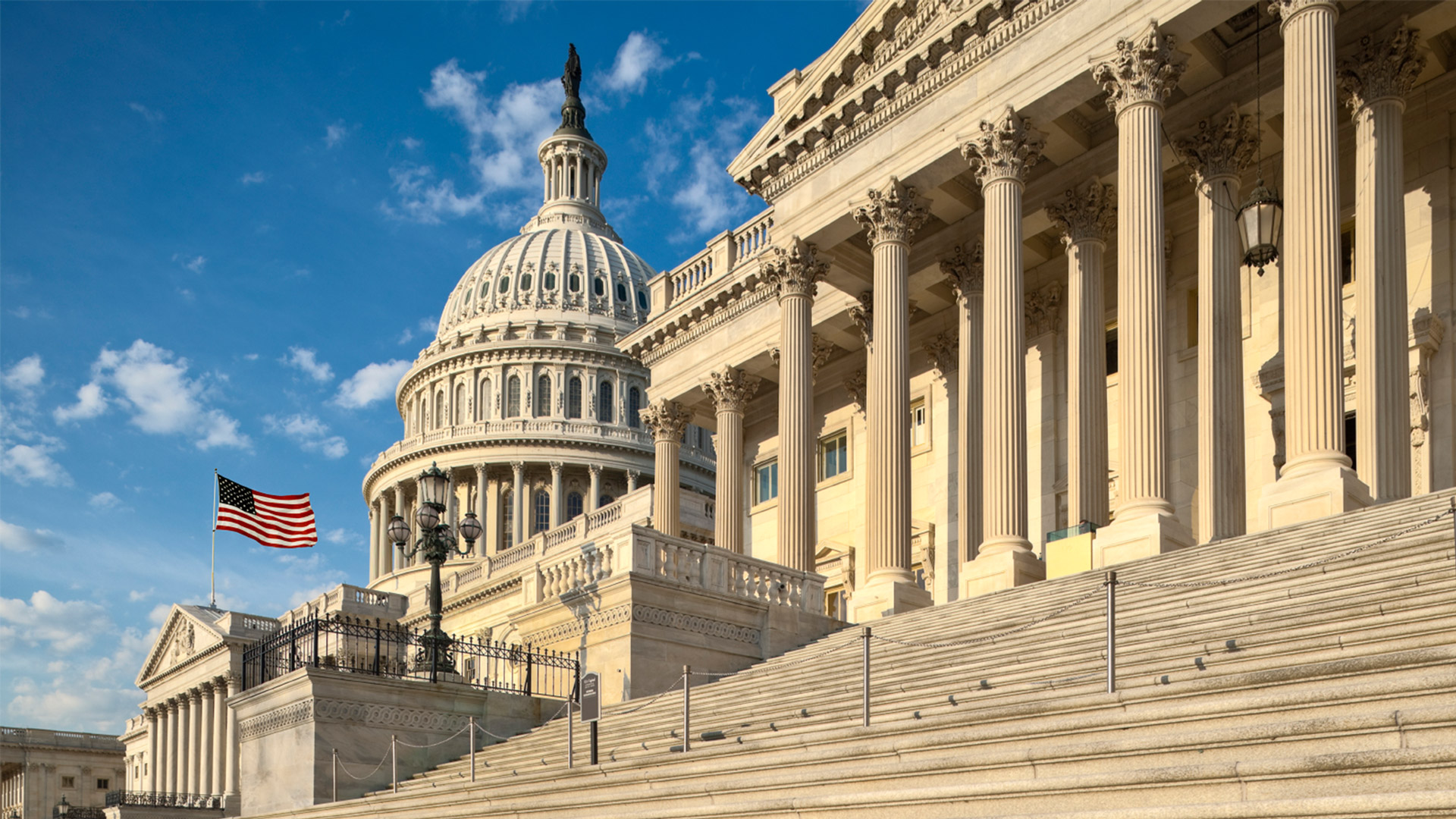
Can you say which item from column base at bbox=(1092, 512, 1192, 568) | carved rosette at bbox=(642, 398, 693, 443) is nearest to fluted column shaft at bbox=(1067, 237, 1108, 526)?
column base at bbox=(1092, 512, 1192, 568)

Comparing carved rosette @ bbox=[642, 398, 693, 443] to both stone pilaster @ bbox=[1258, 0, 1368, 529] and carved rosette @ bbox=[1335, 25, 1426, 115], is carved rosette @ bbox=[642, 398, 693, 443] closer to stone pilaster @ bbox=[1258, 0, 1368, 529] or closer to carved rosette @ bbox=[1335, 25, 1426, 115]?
carved rosette @ bbox=[1335, 25, 1426, 115]

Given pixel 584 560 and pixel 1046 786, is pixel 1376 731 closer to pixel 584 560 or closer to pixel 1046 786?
pixel 1046 786

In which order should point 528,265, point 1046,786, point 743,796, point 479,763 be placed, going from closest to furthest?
point 1046,786, point 743,796, point 479,763, point 528,265

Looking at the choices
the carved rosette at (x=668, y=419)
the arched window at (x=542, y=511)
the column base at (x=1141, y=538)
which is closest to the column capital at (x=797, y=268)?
the column base at (x=1141, y=538)

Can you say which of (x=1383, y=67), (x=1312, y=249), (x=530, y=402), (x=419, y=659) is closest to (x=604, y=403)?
(x=530, y=402)

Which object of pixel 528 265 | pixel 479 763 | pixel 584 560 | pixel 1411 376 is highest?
pixel 528 265

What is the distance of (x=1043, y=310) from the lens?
115ft

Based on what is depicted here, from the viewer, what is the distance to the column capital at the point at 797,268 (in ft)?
110

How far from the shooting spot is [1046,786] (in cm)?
1093

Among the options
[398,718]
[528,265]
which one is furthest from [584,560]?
[528,265]

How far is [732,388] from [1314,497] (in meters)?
23.3

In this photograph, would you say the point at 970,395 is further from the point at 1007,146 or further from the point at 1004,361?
the point at 1007,146

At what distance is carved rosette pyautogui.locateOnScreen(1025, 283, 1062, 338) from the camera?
3484cm

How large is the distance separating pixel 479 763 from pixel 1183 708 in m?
14.1
